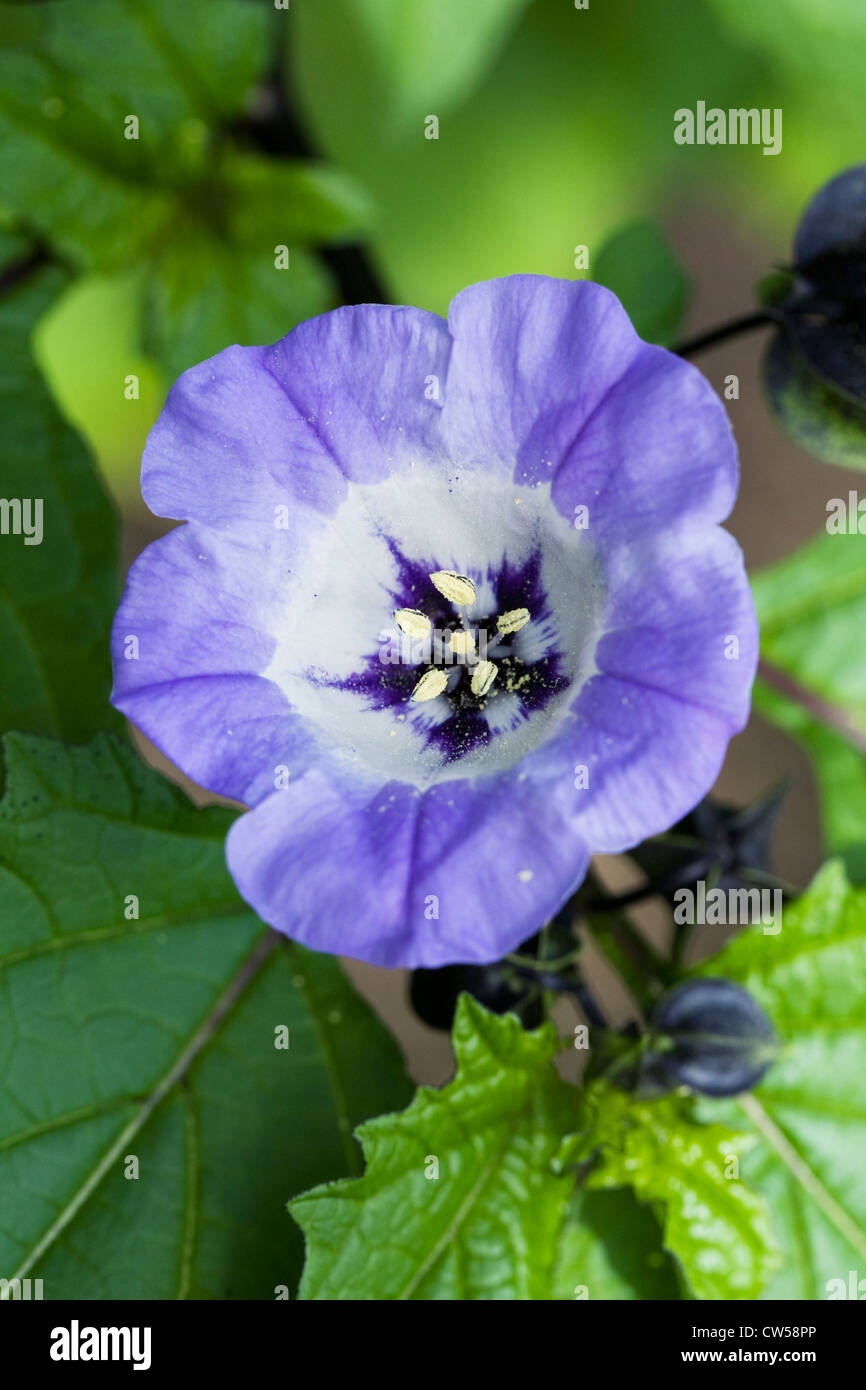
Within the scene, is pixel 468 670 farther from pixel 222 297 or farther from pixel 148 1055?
pixel 222 297

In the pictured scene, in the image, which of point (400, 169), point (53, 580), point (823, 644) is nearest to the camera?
point (53, 580)

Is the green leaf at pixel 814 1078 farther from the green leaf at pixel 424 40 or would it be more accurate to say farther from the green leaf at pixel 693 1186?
the green leaf at pixel 424 40

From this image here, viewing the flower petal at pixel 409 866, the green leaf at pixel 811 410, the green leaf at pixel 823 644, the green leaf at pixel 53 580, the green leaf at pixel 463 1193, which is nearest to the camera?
the flower petal at pixel 409 866

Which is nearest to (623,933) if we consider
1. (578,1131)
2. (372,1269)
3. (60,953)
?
(578,1131)

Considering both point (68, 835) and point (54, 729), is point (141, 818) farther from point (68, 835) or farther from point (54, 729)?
point (54, 729)

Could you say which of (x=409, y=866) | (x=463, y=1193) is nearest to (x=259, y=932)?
(x=463, y=1193)

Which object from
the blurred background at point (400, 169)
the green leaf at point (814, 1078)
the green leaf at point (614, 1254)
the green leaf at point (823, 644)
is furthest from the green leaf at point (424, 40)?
the green leaf at point (614, 1254)

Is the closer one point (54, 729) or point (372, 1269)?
point (372, 1269)
